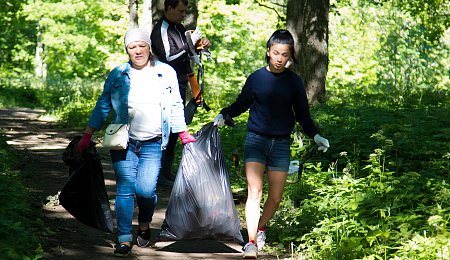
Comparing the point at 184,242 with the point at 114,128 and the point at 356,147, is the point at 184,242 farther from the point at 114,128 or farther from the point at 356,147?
the point at 356,147

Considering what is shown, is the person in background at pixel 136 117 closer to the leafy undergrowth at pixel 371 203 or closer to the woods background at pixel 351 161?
the woods background at pixel 351 161

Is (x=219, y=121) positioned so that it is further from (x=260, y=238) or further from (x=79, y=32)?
(x=79, y=32)

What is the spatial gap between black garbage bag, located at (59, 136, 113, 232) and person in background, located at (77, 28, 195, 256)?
226 mm

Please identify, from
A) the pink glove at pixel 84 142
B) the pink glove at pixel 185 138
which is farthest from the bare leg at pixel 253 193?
the pink glove at pixel 84 142

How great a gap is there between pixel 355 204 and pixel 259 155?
909 millimetres

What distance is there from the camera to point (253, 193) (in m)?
6.33

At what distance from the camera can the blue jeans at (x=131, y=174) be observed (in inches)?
246

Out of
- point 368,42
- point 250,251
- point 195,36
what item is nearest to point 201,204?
point 250,251

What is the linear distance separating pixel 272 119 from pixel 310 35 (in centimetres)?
699

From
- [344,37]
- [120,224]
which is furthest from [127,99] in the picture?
[344,37]

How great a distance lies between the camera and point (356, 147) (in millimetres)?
9086

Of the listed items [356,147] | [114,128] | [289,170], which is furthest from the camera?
[356,147]

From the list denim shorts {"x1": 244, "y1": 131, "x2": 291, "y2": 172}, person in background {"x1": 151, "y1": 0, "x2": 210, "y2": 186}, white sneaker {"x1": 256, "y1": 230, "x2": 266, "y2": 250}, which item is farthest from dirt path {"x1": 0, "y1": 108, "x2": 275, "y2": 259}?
person in background {"x1": 151, "y1": 0, "x2": 210, "y2": 186}

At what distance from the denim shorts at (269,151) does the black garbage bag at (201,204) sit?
0.44 metres
